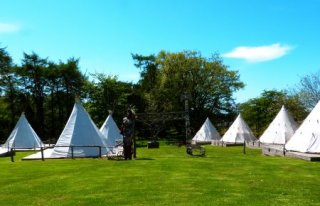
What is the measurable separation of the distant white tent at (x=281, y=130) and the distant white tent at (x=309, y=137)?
12.8m

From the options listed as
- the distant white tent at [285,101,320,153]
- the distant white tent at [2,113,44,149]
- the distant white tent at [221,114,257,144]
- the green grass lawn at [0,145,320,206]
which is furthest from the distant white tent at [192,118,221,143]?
the green grass lawn at [0,145,320,206]

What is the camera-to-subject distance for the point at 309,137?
2769 centimetres

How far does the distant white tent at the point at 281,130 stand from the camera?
138ft

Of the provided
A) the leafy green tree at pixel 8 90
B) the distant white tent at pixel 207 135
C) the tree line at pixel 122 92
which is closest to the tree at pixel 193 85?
the tree line at pixel 122 92

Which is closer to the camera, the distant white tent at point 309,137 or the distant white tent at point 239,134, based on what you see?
the distant white tent at point 309,137

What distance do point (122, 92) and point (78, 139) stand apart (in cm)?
3480

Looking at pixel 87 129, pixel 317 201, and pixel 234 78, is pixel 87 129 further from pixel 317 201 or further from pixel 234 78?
pixel 234 78

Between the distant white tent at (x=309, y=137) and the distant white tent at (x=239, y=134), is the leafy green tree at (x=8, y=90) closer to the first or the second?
the distant white tent at (x=239, y=134)

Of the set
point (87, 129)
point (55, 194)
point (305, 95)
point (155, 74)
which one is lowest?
point (55, 194)

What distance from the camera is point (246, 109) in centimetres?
7588

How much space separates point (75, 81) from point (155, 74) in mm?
12829

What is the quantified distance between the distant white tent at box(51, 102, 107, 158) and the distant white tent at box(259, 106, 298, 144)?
19293 mm

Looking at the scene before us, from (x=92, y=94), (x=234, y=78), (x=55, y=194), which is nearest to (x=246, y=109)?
(x=234, y=78)

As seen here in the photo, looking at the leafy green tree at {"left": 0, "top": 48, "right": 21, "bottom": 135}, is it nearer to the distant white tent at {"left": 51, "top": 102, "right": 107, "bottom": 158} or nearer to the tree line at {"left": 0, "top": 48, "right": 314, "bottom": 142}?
the tree line at {"left": 0, "top": 48, "right": 314, "bottom": 142}
